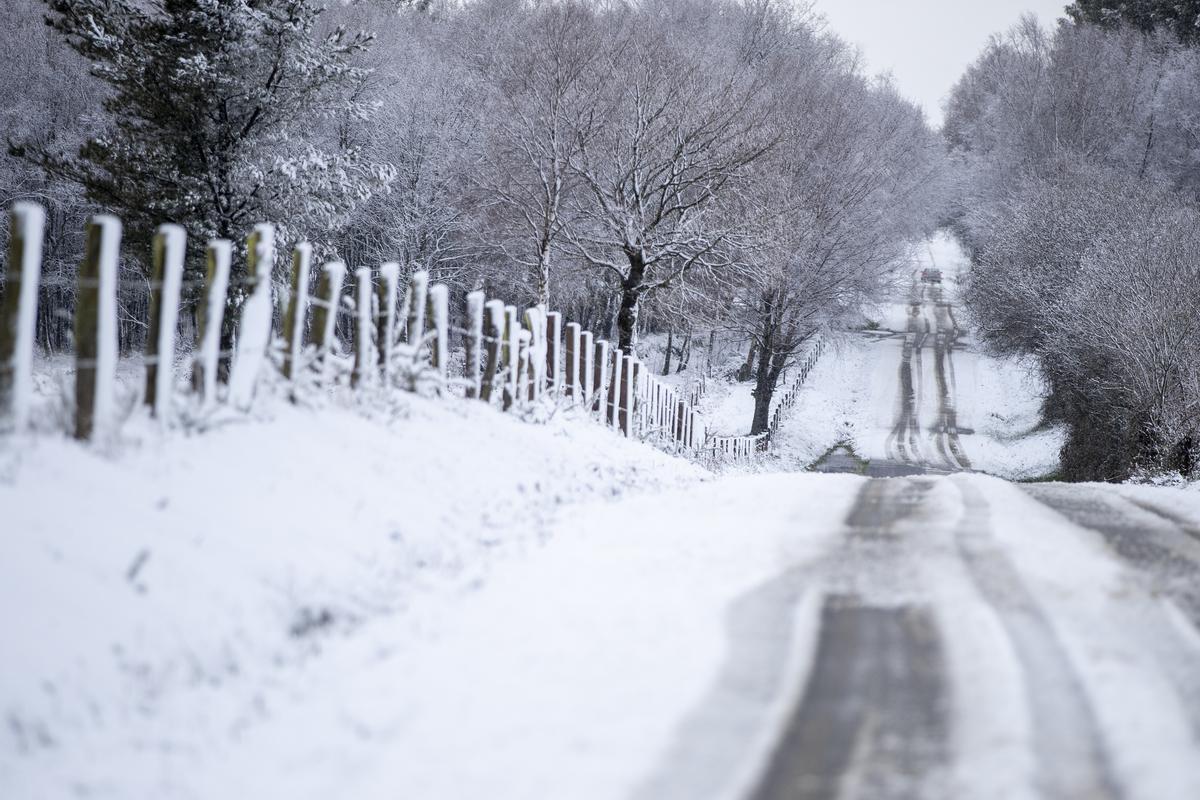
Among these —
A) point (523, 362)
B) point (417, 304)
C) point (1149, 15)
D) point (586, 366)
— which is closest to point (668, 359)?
point (586, 366)

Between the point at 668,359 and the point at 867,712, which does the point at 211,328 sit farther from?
the point at 668,359

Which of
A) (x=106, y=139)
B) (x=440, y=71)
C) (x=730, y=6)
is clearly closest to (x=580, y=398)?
(x=106, y=139)

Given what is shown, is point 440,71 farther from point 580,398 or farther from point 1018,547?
point 1018,547

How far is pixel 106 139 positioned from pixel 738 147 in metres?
14.6

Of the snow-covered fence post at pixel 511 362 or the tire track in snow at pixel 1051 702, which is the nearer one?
the tire track in snow at pixel 1051 702

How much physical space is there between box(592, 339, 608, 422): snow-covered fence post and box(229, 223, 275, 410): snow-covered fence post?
7.61m

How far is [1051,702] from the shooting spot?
12.3ft

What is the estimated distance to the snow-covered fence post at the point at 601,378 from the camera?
14.8m

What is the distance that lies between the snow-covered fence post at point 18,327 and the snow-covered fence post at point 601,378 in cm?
976

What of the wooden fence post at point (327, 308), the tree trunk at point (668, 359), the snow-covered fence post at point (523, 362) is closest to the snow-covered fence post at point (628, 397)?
the snow-covered fence post at point (523, 362)

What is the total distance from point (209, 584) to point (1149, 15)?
251 ft

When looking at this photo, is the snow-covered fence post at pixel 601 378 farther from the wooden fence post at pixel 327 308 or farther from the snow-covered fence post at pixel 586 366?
the wooden fence post at pixel 327 308

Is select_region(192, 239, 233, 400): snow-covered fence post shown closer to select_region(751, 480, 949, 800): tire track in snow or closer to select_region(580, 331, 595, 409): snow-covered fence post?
select_region(751, 480, 949, 800): tire track in snow

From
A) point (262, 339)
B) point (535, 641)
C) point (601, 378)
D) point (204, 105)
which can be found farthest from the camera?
point (204, 105)
